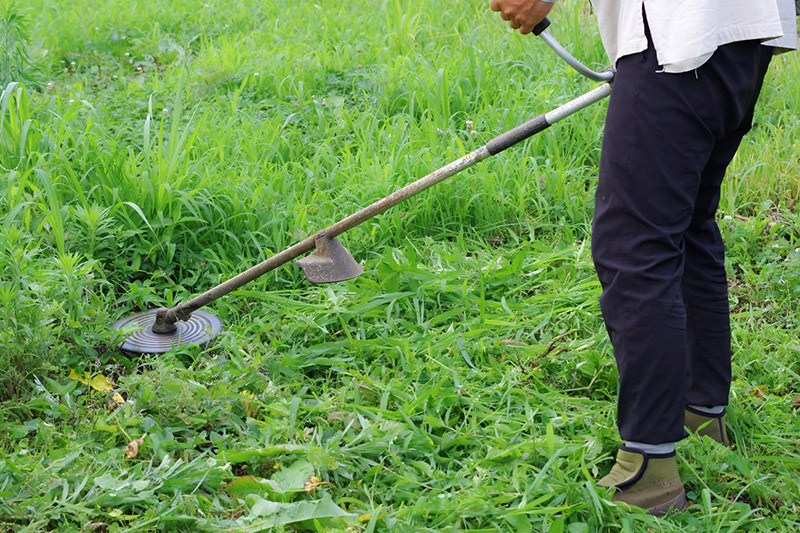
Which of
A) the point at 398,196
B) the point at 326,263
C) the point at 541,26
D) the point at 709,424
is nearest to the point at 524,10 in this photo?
the point at 541,26

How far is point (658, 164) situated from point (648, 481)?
798 mm

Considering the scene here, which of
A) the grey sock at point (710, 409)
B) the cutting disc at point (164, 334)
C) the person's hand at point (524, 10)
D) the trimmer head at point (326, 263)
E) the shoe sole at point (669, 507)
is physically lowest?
the shoe sole at point (669, 507)

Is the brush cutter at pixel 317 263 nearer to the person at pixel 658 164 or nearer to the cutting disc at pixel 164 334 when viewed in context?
the cutting disc at pixel 164 334

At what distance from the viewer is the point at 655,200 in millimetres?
1799

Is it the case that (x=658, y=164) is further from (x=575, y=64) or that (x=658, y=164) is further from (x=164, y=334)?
(x=164, y=334)

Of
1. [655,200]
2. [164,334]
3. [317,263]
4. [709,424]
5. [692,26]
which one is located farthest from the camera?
[164,334]

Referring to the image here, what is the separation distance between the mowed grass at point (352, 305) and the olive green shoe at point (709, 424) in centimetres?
8

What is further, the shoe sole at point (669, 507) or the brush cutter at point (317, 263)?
the brush cutter at point (317, 263)

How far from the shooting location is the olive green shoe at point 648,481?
1.96 m

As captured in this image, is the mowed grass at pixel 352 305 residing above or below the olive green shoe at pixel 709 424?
above

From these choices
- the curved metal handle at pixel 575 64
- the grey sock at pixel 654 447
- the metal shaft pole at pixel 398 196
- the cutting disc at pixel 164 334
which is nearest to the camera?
the grey sock at pixel 654 447

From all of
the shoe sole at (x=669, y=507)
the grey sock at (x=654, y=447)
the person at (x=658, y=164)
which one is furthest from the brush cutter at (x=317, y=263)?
the shoe sole at (x=669, y=507)

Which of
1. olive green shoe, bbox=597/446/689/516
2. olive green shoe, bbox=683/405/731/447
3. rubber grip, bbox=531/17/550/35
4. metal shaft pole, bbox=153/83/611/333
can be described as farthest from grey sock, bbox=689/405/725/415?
rubber grip, bbox=531/17/550/35

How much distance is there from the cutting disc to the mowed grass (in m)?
0.05
